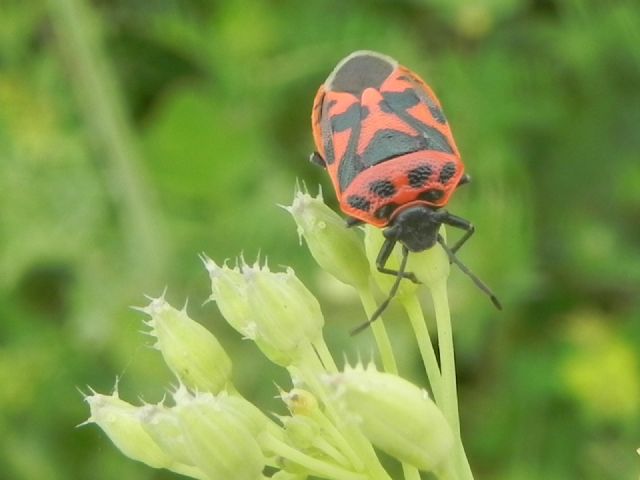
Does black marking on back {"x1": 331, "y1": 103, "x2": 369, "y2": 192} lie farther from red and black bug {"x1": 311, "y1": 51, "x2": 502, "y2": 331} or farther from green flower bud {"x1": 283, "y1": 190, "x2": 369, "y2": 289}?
green flower bud {"x1": 283, "y1": 190, "x2": 369, "y2": 289}

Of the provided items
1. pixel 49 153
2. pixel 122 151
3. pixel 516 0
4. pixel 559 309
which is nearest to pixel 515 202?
pixel 559 309

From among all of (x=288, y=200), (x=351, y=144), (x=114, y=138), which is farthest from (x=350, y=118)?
(x=114, y=138)

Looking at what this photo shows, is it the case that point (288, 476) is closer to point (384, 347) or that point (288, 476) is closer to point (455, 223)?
point (384, 347)

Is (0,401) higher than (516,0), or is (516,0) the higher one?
(516,0)

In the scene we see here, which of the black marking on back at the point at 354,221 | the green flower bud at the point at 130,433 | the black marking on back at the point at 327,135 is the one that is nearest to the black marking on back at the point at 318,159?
the black marking on back at the point at 327,135

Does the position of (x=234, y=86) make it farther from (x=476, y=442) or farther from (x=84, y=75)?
(x=476, y=442)

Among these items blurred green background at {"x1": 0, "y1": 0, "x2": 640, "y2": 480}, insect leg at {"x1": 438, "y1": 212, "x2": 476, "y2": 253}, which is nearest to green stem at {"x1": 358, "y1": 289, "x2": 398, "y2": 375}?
insect leg at {"x1": 438, "y1": 212, "x2": 476, "y2": 253}
